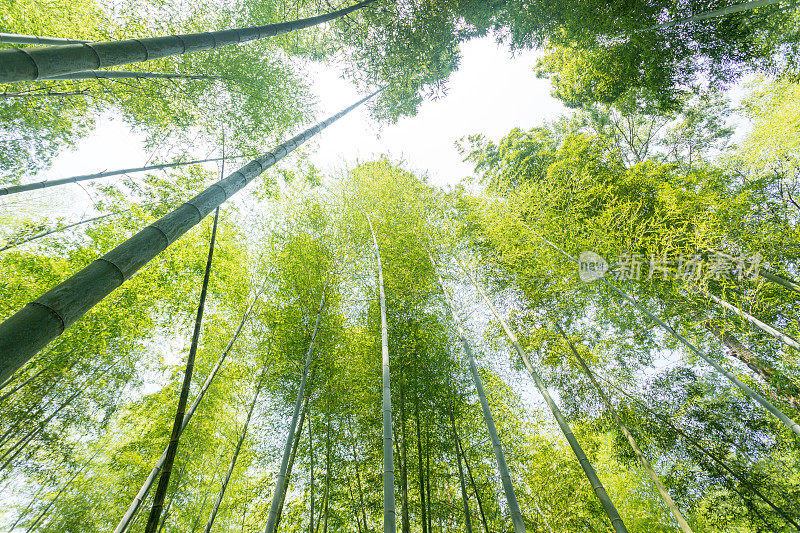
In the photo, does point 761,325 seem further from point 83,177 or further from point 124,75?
point 83,177

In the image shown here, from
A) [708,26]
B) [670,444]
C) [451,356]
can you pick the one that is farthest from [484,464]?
[708,26]

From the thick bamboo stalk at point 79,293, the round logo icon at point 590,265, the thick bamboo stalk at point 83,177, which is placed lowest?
the thick bamboo stalk at point 79,293

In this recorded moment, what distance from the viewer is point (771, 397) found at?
438cm

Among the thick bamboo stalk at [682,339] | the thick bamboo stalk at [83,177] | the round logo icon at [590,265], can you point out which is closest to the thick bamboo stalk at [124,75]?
the thick bamboo stalk at [83,177]

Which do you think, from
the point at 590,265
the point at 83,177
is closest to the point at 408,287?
the point at 590,265

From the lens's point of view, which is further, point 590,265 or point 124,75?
point 590,265

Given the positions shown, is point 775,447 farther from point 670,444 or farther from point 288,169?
point 288,169

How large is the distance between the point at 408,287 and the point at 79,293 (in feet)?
13.5

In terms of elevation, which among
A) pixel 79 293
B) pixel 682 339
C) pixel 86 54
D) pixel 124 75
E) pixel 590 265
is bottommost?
pixel 79 293

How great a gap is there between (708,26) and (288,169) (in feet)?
20.7

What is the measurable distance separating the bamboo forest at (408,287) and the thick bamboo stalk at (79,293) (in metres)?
2.60

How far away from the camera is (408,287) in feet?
16.0

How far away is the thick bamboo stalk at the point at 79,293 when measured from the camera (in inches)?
30.9

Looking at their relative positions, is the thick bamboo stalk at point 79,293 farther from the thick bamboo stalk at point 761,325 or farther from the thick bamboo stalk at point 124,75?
the thick bamboo stalk at point 761,325
